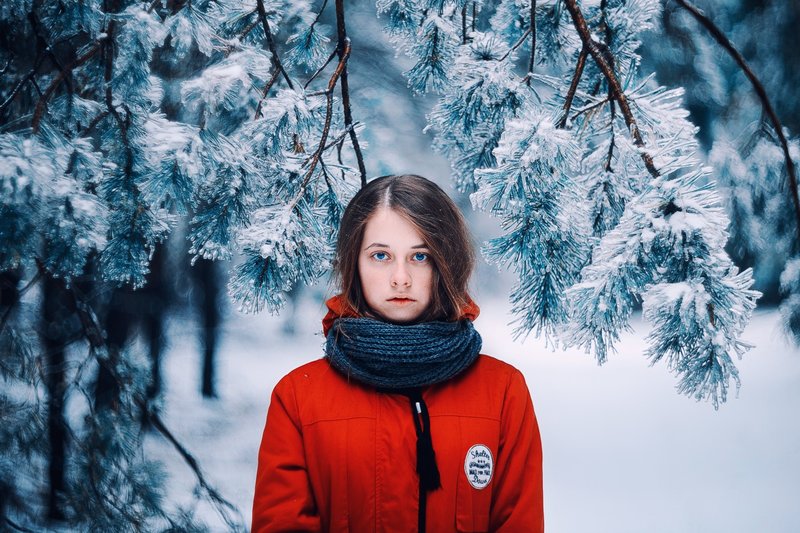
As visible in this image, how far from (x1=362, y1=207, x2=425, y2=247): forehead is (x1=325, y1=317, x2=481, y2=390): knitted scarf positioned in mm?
91

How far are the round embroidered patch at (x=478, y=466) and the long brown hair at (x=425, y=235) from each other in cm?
15

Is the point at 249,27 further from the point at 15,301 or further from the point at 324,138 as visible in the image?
the point at 15,301

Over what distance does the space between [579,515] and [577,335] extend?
81 cm

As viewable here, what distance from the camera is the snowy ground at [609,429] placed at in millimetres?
1342

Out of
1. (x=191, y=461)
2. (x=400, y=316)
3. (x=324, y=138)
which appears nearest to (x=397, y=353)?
(x=400, y=316)

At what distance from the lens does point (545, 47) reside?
1061mm

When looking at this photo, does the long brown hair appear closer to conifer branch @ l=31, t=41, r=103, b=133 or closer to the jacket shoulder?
the jacket shoulder

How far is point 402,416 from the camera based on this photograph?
735 mm

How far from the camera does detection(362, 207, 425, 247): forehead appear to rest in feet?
2.51

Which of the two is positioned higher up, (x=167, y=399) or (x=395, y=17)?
(x=395, y=17)

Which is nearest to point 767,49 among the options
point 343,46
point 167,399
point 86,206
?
point 343,46

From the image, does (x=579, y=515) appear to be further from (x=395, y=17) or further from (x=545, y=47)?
(x=395, y=17)

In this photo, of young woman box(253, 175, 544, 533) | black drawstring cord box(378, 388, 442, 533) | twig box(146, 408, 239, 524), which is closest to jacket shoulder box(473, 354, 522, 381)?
young woman box(253, 175, 544, 533)

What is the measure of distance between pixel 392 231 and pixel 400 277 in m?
0.06
